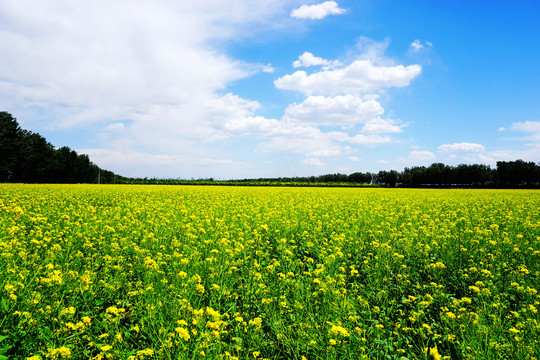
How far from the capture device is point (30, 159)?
236 ft

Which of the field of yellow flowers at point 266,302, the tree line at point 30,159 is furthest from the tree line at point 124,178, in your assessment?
the field of yellow flowers at point 266,302

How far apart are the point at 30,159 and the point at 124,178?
2238 cm

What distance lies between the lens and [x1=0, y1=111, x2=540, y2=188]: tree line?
225 feet

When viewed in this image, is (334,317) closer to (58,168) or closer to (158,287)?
(158,287)

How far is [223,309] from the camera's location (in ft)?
14.5

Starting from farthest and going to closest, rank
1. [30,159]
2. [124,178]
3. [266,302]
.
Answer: [124,178]
[30,159]
[266,302]

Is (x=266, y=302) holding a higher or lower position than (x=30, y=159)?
lower

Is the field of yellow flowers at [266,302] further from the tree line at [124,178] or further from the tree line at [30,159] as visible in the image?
the tree line at [30,159]

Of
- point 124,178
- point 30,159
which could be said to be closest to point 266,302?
point 30,159

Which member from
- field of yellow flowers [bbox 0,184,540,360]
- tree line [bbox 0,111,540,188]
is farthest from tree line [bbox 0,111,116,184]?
field of yellow flowers [bbox 0,184,540,360]

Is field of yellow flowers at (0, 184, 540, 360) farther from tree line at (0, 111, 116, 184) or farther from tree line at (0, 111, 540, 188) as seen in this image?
tree line at (0, 111, 116, 184)

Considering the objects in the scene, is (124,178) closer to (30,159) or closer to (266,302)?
(30,159)

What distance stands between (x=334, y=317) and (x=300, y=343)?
0.76 metres

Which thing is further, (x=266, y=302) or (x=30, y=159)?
(x=30, y=159)
